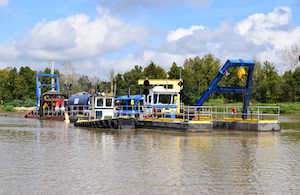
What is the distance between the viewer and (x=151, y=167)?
14828 millimetres

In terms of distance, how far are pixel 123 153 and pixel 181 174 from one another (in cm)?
576

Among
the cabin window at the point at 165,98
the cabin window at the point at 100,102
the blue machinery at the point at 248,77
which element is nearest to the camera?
the blue machinery at the point at 248,77

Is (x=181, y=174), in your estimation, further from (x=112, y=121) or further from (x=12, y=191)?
(x=112, y=121)

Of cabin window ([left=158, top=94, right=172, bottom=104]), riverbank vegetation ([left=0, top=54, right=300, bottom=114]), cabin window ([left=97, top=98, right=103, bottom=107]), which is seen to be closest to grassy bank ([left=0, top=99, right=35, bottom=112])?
riverbank vegetation ([left=0, top=54, right=300, bottom=114])

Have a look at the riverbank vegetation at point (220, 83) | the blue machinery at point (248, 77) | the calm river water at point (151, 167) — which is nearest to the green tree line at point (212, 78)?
the riverbank vegetation at point (220, 83)

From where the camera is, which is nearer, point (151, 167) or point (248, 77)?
point (151, 167)

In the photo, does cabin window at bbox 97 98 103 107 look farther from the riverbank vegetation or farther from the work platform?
the riverbank vegetation

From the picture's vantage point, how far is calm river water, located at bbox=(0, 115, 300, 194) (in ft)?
38.0

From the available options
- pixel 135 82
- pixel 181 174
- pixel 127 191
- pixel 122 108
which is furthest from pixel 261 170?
pixel 135 82

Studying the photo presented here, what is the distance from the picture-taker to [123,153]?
A: 18.6 m

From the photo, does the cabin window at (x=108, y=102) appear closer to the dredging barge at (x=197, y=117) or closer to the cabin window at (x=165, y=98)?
the dredging barge at (x=197, y=117)

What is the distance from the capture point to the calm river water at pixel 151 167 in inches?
456

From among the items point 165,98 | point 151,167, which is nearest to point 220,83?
point 165,98

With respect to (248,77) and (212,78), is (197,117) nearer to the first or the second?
(248,77)
